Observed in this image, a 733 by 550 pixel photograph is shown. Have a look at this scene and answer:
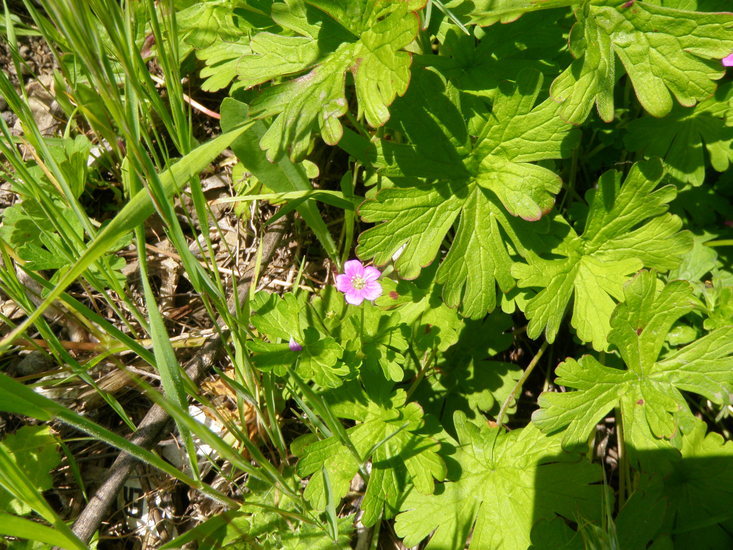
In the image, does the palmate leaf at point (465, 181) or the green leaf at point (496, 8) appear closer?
the green leaf at point (496, 8)

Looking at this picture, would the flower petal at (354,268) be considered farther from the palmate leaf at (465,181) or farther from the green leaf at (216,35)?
the green leaf at (216,35)

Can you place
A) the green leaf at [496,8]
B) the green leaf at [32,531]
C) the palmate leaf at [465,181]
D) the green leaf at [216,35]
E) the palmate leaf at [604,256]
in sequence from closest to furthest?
the green leaf at [32,531], the green leaf at [496,8], the palmate leaf at [465,181], the palmate leaf at [604,256], the green leaf at [216,35]

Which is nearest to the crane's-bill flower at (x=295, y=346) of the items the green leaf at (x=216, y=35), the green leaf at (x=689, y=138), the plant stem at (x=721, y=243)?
the green leaf at (x=216, y=35)

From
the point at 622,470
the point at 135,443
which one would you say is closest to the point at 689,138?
the point at 622,470

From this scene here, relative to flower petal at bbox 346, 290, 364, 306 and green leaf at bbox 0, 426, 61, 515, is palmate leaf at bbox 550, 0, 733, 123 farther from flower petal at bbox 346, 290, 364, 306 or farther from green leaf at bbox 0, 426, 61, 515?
green leaf at bbox 0, 426, 61, 515

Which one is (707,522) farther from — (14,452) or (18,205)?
(18,205)

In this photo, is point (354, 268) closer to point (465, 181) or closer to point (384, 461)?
point (465, 181)
